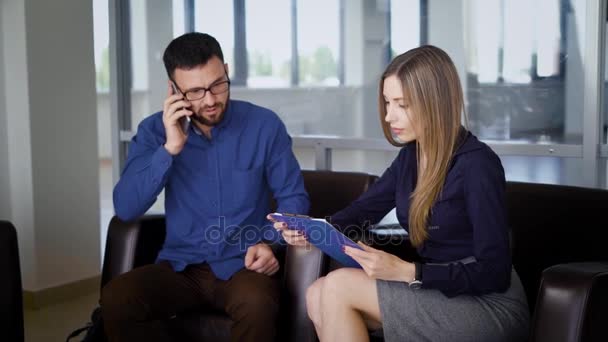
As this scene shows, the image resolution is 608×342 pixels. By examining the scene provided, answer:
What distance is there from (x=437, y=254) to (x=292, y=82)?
1.99 meters

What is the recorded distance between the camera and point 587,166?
3.25m

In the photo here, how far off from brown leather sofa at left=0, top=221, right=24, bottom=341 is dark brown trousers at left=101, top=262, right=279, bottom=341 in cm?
42

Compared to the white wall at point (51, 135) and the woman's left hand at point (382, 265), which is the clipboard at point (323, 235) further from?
the white wall at point (51, 135)

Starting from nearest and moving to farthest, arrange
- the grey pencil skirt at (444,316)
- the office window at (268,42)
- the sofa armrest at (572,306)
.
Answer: the sofa armrest at (572,306), the grey pencil skirt at (444,316), the office window at (268,42)

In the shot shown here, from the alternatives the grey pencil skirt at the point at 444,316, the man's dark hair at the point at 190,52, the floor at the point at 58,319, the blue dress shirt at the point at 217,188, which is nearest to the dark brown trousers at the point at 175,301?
the blue dress shirt at the point at 217,188

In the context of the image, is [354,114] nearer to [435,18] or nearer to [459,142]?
[435,18]

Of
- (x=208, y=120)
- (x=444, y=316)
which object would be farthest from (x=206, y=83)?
(x=444, y=316)

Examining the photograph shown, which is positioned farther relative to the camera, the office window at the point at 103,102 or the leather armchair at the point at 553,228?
the office window at the point at 103,102

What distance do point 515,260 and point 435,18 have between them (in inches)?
51.6

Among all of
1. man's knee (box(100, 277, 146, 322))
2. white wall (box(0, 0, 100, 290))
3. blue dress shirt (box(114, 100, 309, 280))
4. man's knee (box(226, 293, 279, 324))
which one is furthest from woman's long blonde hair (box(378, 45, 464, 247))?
white wall (box(0, 0, 100, 290))

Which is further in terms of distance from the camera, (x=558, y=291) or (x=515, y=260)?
(x=515, y=260)

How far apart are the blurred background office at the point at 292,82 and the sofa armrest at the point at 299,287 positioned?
1343 millimetres

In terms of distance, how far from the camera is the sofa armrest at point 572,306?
1.93m

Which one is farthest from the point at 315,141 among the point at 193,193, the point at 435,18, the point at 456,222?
the point at 456,222
